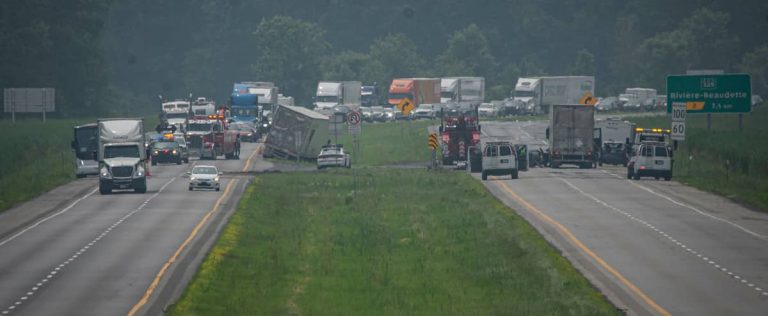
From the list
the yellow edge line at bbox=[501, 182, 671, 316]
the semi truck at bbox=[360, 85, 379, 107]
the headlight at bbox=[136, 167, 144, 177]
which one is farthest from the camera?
the semi truck at bbox=[360, 85, 379, 107]

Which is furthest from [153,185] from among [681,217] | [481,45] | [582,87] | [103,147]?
[481,45]

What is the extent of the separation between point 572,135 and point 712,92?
35.6ft

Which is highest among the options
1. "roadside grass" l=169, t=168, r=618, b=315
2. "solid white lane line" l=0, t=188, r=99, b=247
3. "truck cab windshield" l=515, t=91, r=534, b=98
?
"truck cab windshield" l=515, t=91, r=534, b=98

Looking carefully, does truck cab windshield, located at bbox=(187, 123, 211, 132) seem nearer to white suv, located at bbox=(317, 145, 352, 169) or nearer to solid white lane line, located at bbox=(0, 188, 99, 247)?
white suv, located at bbox=(317, 145, 352, 169)

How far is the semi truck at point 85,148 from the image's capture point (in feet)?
239

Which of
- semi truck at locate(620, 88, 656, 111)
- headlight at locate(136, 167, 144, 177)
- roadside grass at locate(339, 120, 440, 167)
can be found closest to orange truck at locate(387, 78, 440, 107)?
roadside grass at locate(339, 120, 440, 167)

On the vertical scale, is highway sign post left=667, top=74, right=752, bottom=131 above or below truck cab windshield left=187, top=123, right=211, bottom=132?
above

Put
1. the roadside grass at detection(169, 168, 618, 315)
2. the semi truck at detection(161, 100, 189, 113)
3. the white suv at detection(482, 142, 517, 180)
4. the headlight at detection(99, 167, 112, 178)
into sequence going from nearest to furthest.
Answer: the roadside grass at detection(169, 168, 618, 315) → the headlight at detection(99, 167, 112, 178) → the white suv at detection(482, 142, 517, 180) → the semi truck at detection(161, 100, 189, 113)

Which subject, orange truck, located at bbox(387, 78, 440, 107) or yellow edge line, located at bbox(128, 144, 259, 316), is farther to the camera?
orange truck, located at bbox(387, 78, 440, 107)

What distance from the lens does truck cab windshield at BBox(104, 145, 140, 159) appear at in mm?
64562

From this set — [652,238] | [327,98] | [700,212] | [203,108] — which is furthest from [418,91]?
[652,238]

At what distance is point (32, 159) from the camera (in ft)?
297

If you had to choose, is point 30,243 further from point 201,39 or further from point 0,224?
point 201,39

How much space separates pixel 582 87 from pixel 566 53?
6631cm
